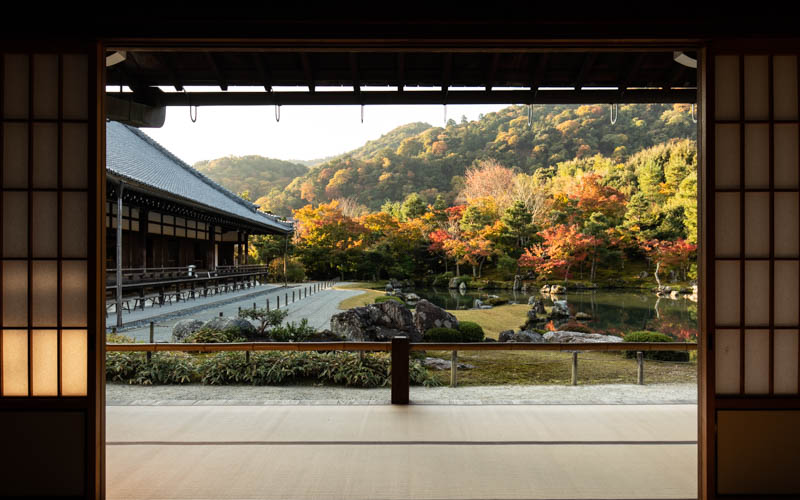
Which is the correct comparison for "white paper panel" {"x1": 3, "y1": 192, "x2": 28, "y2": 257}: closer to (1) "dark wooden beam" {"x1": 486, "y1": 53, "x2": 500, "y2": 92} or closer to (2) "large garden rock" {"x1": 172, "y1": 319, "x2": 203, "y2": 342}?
(1) "dark wooden beam" {"x1": 486, "y1": 53, "x2": 500, "y2": 92}

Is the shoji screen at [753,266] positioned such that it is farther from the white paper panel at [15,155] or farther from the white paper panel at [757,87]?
the white paper panel at [15,155]

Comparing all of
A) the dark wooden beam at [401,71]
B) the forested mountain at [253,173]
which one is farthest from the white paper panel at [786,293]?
the forested mountain at [253,173]

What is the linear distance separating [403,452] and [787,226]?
1.92 meters

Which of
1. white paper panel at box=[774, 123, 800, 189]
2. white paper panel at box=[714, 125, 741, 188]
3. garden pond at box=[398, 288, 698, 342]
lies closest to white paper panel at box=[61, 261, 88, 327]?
white paper panel at box=[714, 125, 741, 188]

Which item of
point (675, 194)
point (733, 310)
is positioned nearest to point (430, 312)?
point (733, 310)

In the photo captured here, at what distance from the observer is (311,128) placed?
Answer: 2558 centimetres

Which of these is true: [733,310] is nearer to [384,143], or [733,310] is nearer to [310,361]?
[310,361]

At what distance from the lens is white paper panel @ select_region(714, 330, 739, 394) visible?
159cm

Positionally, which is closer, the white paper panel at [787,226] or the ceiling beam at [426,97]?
the white paper panel at [787,226]

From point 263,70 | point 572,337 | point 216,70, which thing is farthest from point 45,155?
point 572,337

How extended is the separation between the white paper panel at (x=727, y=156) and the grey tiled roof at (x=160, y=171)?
6.55 metres

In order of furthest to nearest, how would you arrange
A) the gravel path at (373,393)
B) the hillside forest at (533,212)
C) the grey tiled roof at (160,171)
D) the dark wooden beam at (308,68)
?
the hillside forest at (533,212)
the grey tiled roof at (160,171)
the gravel path at (373,393)
the dark wooden beam at (308,68)

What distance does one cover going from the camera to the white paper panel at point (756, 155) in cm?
163

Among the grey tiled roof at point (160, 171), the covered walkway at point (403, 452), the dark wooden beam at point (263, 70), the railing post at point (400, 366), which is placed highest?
the grey tiled roof at point (160, 171)
